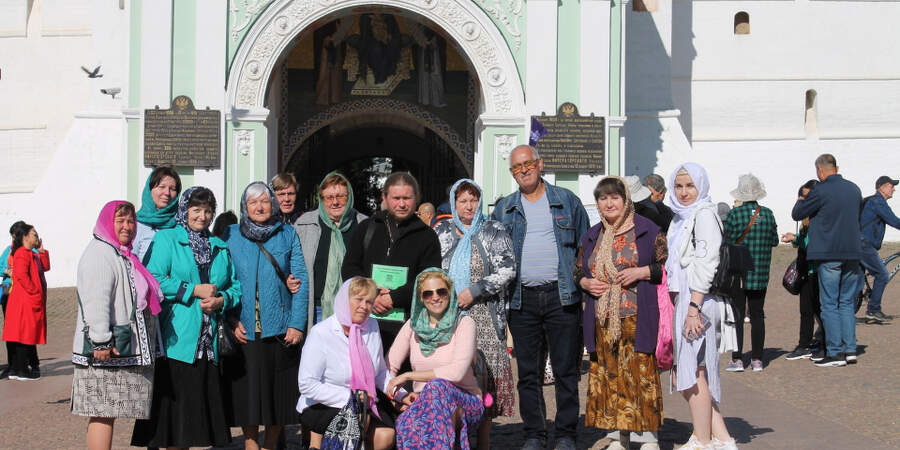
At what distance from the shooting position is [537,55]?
15.1 meters

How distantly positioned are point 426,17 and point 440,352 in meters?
9.81

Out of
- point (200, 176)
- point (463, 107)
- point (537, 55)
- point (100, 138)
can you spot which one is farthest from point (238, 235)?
point (100, 138)

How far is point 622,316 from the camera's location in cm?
646

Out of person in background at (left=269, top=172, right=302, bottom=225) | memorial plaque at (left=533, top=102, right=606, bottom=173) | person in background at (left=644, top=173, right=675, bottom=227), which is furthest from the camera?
memorial plaque at (left=533, top=102, right=606, bottom=173)

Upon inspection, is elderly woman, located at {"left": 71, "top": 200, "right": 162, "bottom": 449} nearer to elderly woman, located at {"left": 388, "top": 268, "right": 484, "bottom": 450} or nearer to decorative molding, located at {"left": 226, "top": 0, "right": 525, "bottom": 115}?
elderly woman, located at {"left": 388, "top": 268, "right": 484, "bottom": 450}

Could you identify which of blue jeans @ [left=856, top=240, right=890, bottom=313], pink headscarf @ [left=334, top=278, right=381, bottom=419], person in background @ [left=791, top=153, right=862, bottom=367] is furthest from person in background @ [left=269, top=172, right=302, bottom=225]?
blue jeans @ [left=856, top=240, right=890, bottom=313]

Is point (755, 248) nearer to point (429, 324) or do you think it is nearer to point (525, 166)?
point (525, 166)

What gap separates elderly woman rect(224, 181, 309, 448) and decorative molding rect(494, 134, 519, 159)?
8822 millimetres

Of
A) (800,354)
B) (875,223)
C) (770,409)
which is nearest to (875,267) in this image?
(875,223)

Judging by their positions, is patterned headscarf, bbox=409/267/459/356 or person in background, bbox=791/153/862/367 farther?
person in background, bbox=791/153/862/367

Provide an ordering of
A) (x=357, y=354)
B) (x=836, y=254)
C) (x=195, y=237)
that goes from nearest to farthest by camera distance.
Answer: (x=357, y=354), (x=195, y=237), (x=836, y=254)

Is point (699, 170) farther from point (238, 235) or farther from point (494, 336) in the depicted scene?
point (238, 235)

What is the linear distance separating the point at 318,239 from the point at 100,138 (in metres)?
14.1

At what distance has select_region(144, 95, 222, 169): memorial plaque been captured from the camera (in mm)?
14516
